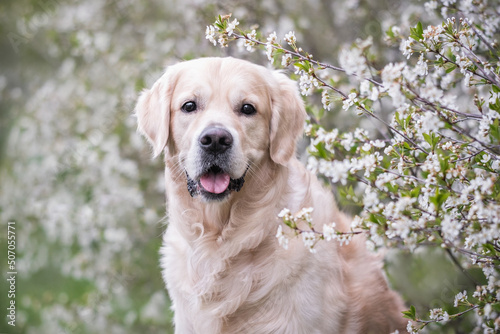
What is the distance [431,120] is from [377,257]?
1.46 meters

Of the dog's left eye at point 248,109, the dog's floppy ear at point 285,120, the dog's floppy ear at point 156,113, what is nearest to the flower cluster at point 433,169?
the dog's floppy ear at point 285,120

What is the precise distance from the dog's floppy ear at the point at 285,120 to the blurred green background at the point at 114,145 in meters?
1.68

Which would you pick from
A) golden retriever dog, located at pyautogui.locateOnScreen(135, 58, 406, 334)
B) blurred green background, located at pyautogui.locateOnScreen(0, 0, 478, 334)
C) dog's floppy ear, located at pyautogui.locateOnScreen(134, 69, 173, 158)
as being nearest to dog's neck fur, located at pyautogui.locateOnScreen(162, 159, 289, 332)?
golden retriever dog, located at pyautogui.locateOnScreen(135, 58, 406, 334)

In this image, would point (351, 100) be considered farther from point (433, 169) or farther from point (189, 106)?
point (189, 106)

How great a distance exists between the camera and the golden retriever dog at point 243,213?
268cm

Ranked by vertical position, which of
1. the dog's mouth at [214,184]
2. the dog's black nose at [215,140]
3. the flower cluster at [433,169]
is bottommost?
the flower cluster at [433,169]

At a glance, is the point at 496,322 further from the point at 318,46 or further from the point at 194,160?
the point at 318,46

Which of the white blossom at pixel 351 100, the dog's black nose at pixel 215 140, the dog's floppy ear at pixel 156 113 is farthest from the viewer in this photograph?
the dog's floppy ear at pixel 156 113

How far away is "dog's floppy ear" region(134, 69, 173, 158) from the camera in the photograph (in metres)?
2.90

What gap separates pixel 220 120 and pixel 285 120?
0.48 metres

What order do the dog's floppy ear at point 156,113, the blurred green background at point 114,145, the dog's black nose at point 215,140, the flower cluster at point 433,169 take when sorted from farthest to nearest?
1. the blurred green background at point 114,145
2. the dog's floppy ear at point 156,113
3. the dog's black nose at point 215,140
4. the flower cluster at point 433,169

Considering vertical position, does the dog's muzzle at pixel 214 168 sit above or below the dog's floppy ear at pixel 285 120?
below

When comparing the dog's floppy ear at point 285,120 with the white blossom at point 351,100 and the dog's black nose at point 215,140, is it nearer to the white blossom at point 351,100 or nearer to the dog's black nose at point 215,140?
the dog's black nose at point 215,140

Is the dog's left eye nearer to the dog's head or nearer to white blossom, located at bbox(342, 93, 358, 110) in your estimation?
the dog's head
